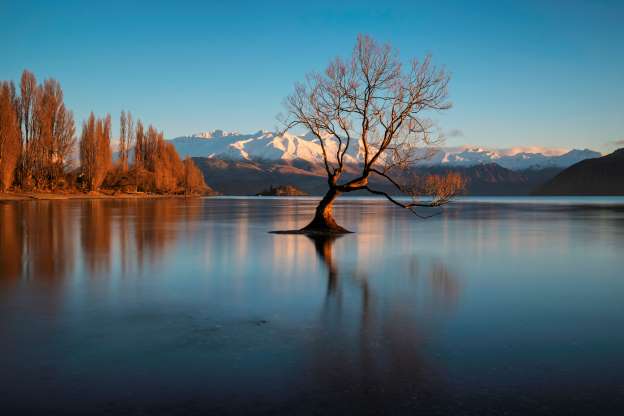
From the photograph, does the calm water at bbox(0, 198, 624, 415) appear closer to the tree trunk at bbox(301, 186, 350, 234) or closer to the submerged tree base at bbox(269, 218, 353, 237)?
the submerged tree base at bbox(269, 218, 353, 237)

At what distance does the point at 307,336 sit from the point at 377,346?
3.30 ft

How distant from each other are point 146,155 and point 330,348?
122 metres

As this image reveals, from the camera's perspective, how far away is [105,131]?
311ft

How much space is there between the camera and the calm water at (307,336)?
4.96 metres

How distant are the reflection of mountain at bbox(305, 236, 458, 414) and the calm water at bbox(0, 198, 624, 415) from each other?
2 cm

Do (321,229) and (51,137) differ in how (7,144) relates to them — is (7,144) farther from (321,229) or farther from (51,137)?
(321,229)

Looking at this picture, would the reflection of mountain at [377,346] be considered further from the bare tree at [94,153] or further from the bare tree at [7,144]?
the bare tree at [94,153]

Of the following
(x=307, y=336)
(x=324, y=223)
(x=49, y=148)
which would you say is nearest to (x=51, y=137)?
(x=49, y=148)

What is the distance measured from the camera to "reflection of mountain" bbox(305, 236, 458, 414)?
5.02 metres

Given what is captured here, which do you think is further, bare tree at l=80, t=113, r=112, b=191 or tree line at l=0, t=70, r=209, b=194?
bare tree at l=80, t=113, r=112, b=191

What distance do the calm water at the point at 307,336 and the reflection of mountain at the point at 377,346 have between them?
2 cm

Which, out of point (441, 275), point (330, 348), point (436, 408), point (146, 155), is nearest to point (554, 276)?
point (441, 275)

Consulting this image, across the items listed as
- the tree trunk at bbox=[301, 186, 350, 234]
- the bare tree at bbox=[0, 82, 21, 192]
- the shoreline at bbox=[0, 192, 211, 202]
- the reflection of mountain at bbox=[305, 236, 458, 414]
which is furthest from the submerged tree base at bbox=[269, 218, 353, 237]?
the shoreline at bbox=[0, 192, 211, 202]

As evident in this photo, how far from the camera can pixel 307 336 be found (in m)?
7.06
